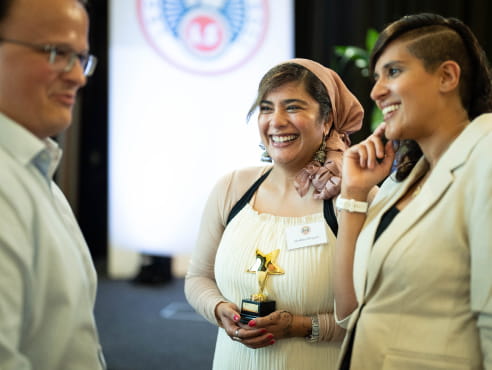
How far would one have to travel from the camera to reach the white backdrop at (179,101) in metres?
A: 4.59

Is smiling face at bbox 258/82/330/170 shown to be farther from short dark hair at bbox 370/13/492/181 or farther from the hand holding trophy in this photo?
short dark hair at bbox 370/13/492/181

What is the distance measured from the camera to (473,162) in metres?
1.16

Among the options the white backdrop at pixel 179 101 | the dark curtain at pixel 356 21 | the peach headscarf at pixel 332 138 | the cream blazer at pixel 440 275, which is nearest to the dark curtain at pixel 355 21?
the dark curtain at pixel 356 21

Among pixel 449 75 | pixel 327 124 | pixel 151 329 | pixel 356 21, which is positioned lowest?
pixel 151 329

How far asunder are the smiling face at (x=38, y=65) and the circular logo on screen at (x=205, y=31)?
145 inches

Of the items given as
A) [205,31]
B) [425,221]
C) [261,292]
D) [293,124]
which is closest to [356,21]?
[205,31]

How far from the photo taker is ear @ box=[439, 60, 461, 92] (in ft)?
4.23

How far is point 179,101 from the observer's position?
484cm

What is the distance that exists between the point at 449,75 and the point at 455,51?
0.25 ft

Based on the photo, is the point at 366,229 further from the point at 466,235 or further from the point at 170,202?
the point at 170,202

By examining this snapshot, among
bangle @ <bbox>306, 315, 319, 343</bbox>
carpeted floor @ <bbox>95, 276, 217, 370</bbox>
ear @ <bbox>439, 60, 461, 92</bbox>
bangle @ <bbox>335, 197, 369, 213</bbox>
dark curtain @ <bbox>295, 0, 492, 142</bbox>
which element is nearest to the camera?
ear @ <bbox>439, 60, 461, 92</bbox>

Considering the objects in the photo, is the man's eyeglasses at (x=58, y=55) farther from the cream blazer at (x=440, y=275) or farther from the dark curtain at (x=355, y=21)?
the dark curtain at (x=355, y=21)

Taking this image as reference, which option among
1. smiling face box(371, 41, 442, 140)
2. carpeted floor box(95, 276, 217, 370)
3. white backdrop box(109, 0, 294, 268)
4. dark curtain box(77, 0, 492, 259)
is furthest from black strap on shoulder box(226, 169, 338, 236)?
dark curtain box(77, 0, 492, 259)

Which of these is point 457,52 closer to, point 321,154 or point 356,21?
point 321,154
